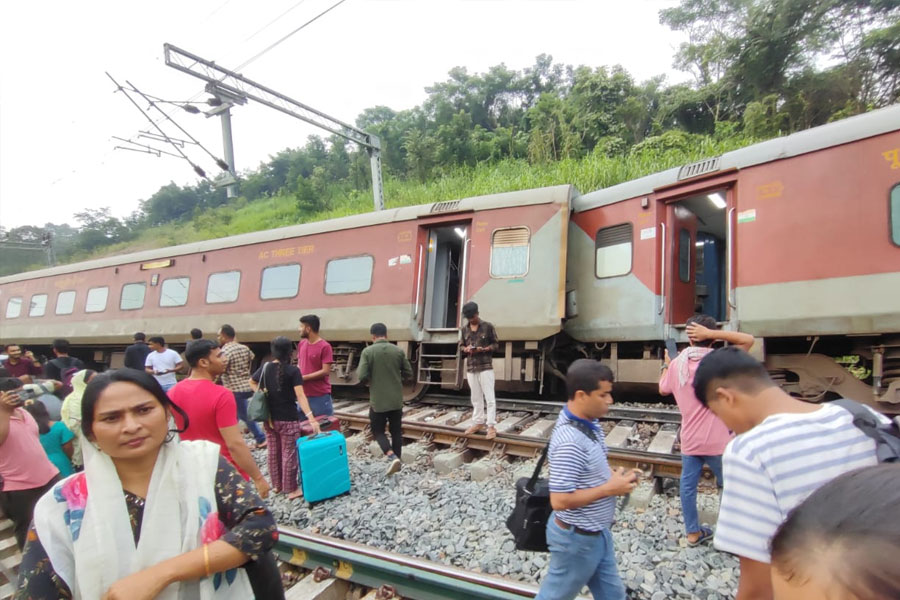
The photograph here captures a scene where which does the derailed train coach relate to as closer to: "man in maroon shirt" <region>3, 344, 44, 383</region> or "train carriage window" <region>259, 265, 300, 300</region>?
"train carriage window" <region>259, 265, 300, 300</region>

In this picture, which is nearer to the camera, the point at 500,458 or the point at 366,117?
the point at 500,458

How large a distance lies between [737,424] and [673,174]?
16.9ft

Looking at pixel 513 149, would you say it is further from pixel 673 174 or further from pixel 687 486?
pixel 687 486

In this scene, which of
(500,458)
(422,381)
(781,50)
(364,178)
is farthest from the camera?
(364,178)

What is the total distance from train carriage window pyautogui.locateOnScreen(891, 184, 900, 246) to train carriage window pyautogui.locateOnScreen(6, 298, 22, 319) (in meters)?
21.2

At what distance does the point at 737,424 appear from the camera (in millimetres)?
1867

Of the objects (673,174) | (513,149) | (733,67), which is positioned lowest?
(673,174)

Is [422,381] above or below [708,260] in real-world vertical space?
below

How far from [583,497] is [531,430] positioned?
3630 millimetres

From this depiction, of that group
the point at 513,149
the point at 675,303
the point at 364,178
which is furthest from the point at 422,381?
the point at 364,178

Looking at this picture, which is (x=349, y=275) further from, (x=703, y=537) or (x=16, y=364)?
(x=703, y=537)

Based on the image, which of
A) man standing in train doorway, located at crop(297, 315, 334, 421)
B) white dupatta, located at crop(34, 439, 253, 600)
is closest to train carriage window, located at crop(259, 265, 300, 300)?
man standing in train doorway, located at crop(297, 315, 334, 421)

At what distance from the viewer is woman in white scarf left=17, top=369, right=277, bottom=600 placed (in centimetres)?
128

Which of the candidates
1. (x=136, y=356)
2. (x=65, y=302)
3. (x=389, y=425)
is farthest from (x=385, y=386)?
(x=65, y=302)
